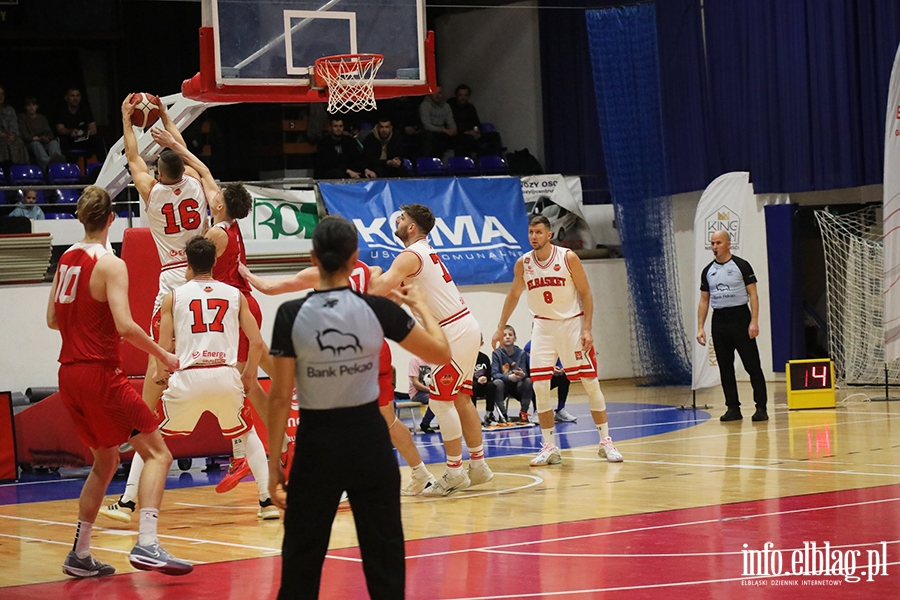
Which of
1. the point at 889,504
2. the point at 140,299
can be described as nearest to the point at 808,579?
the point at 889,504

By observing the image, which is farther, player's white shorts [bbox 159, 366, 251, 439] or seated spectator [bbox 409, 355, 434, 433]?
seated spectator [bbox 409, 355, 434, 433]

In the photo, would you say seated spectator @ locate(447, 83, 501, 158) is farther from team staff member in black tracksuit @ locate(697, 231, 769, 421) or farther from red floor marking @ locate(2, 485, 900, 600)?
red floor marking @ locate(2, 485, 900, 600)

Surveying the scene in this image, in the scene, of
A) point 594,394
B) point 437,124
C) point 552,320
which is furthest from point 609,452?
point 437,124

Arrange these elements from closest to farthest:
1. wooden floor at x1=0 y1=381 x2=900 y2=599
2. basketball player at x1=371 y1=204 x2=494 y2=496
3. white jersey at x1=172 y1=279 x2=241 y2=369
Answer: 1. wooden floor at x1=0 y1=381 x2=900 y2=599
2. white jersey at x1=172 y1=279 x2=241 y2=369
3. basketball player at x1=371 y1=204 x2=494 y2=496

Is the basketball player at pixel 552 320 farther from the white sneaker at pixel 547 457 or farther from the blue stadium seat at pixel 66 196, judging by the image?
the blue stadium seat at pixel 66 196

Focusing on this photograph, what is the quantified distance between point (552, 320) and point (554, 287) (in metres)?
0.29

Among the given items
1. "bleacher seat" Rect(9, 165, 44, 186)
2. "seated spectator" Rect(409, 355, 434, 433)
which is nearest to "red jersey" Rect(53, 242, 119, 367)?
"seated spectator" Rect(409, 355, 434, 433)

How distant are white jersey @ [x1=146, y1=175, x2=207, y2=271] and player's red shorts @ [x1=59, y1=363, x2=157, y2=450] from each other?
227 centimetres

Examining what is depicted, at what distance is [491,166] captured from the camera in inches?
799

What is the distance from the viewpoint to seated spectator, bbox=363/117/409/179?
62.8 feet

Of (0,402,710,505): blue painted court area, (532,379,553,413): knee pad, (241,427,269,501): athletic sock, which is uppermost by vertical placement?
(532,379,553,413): knee pad

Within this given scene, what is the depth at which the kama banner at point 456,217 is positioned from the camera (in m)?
18.0

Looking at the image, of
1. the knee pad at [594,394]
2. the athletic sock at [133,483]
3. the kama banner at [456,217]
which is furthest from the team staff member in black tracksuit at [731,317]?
the athletic sock at [133,483]

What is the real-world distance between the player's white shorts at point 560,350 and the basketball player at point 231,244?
2.60m
